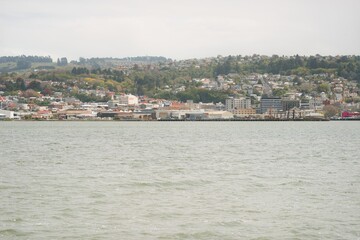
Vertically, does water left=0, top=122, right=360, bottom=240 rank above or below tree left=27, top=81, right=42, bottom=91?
below

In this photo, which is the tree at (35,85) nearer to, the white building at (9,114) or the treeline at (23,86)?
the treeline at (23,86)

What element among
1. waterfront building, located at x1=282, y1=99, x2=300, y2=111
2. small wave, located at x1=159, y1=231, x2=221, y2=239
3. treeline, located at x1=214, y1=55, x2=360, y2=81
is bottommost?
small wave, located at x1=159, y1=231, x2=221, y2=239

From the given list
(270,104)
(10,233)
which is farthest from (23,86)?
(10,233)

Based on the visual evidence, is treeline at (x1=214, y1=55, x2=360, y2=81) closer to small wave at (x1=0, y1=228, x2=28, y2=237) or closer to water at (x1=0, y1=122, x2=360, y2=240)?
water at (x1=0, y1=122, x2=360, y2=240)

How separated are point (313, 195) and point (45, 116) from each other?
87.8m

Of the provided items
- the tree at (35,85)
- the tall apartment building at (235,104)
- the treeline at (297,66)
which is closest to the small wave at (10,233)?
the tall apartment building at (235,104)

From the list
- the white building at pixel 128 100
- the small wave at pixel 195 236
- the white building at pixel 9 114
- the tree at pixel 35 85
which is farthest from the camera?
the tree at pixel 35 85

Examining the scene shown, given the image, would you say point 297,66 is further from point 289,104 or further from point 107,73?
point 289,104

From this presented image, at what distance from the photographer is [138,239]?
32.7 feet

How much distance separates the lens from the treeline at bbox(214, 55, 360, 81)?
13912 cm

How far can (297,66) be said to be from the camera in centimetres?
14562

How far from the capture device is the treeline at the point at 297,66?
139 meters

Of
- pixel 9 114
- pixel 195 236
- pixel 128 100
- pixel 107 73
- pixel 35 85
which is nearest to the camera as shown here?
pixel 195 236

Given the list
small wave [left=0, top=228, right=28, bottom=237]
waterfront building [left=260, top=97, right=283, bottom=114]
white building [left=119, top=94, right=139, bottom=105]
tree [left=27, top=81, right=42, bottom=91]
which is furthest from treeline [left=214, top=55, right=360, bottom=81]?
small wave [left=0, top=228, right=28, bottom=237]
